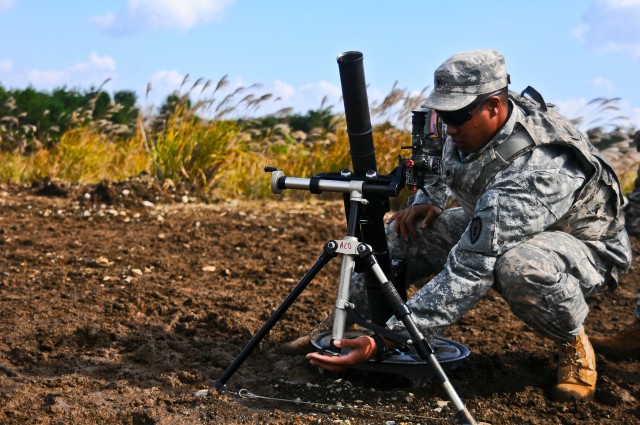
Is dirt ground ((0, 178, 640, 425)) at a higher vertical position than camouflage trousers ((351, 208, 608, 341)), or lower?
lower

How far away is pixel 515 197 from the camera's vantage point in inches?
137

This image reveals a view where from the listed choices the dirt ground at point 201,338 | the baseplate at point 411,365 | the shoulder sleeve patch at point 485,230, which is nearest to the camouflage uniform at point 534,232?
the shoulder sleeve patch at point 485,230

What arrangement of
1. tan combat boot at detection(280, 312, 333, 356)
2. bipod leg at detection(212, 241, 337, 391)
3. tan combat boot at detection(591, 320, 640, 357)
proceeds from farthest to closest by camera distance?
tan combat boot at detection(591, 320, 640, 357) < tan combat boot at detection(280, 312, 333, 356) < bipod leg at detection(212, 241, 337, 391)

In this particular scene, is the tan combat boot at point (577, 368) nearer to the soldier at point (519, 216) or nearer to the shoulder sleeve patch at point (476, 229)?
the soldier at point (519, 216)

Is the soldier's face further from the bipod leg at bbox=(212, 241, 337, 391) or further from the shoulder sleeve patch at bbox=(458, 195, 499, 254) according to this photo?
the bipod leg at bbox=(212, 241, 337, 391)

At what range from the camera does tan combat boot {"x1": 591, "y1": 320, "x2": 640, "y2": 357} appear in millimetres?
4348

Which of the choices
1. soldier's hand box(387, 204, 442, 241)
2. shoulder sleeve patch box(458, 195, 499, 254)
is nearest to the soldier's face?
shoulder sleeve patch box(458, 195, 499, 254)

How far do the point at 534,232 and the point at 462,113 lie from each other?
586 millimetres

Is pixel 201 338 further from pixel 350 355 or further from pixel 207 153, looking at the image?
pixel 207 153

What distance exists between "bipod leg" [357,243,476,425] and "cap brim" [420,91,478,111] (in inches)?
27.6

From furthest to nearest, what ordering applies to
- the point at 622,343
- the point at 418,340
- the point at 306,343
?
1. the point at 622,343
2. the point at 306,343
3. the point at 418,340

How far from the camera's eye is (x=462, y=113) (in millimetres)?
3529

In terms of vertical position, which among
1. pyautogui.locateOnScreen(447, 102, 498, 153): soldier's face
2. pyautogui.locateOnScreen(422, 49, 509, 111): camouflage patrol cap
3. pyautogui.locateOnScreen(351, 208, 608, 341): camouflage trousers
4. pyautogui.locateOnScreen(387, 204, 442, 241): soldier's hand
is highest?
pyautogui.locateOnScreen(422, 49, 509, 111): camouflage patrol cap

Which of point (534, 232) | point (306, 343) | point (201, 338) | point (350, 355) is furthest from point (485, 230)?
point (201, 338)
